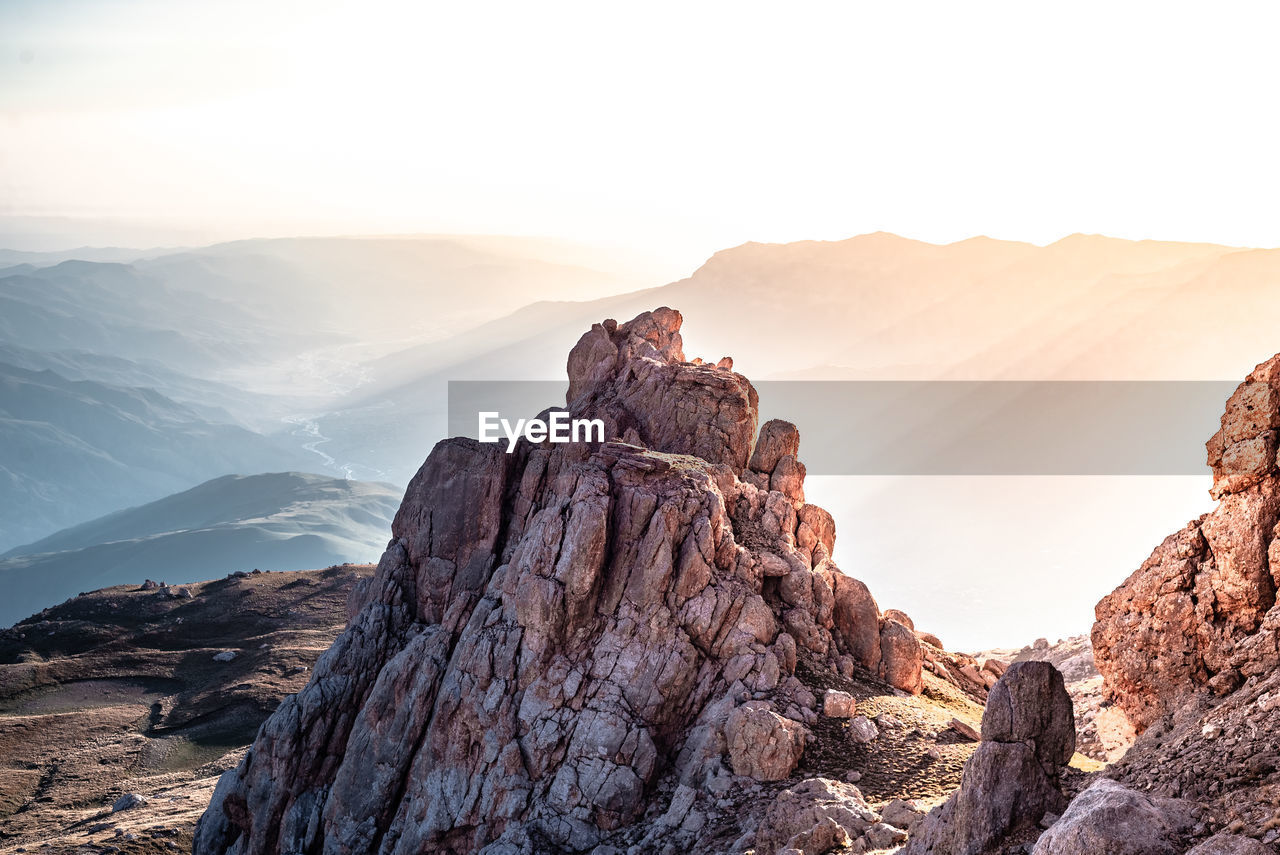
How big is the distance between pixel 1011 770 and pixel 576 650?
880 inches

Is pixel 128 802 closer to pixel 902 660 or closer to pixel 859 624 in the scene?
pixel 859 624

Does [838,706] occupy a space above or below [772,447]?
below

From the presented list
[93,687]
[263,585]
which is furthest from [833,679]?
[263,585]

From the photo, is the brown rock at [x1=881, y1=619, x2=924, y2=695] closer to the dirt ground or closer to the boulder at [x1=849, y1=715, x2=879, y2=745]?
the boulder at [x1=849, y1=715, x2=879, y2=745]

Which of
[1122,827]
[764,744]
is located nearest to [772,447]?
[764,744]

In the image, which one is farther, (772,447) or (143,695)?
(143,695)

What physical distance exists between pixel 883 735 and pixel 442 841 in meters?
21.4

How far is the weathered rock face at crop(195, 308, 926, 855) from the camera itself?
138ft

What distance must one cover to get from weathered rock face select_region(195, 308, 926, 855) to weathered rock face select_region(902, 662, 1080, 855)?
11.9 m

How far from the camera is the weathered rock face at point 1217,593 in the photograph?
26.0 metres

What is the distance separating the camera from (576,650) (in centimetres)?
4509

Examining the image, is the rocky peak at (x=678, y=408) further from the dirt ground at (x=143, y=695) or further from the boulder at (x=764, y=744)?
the dirt ground at (x=143, y=695)

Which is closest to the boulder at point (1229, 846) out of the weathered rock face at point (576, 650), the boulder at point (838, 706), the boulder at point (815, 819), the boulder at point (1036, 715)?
the boulder at point (1036, 715)

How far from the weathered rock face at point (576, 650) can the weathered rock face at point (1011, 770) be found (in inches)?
469
